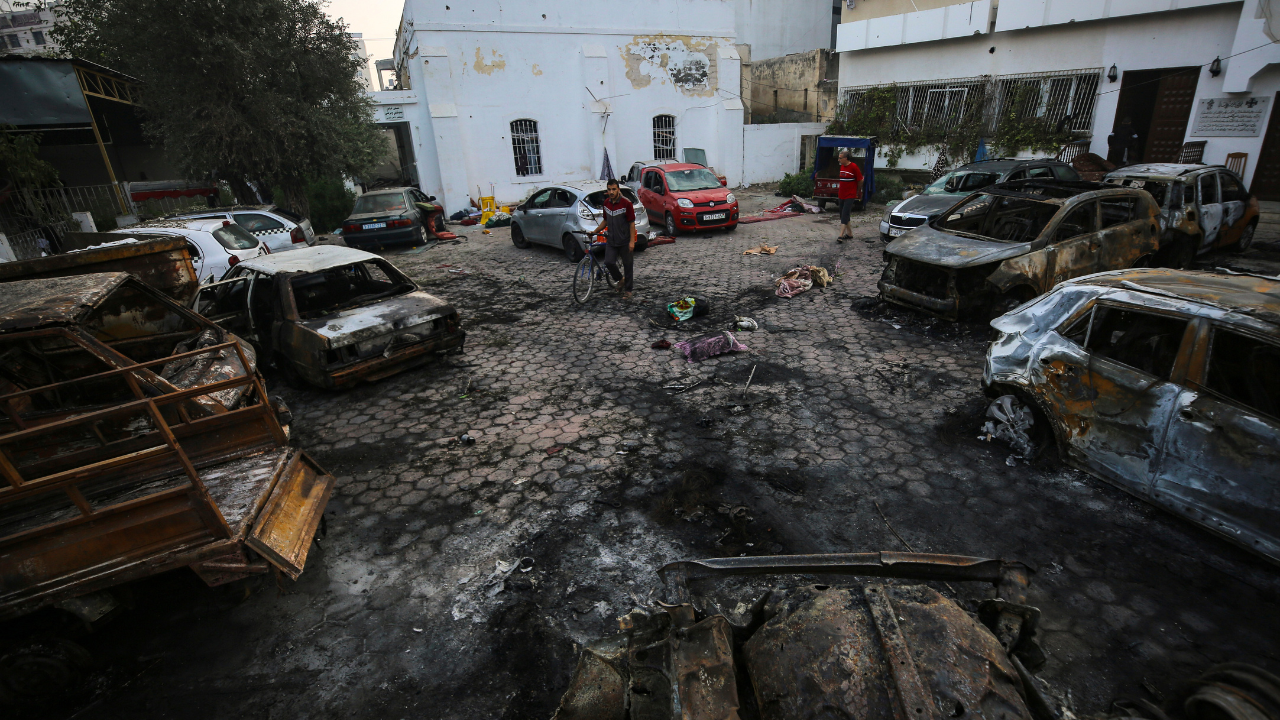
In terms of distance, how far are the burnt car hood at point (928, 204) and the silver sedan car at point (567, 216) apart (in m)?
5.18

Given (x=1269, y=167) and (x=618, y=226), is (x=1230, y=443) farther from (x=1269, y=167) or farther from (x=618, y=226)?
(x=1269, y=167)

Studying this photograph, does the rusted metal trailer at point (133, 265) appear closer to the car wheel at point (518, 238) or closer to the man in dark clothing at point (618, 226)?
the man in dark clothing at point (618, 226)

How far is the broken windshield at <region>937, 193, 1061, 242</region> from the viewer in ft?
24.2

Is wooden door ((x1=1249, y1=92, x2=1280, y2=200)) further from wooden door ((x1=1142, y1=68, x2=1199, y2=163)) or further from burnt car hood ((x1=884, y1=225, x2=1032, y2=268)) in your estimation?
burnt car hood ((x1=884, y1=225, x2=1032, y2=268))

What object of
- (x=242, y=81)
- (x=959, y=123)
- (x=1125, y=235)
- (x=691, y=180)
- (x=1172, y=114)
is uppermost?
(x=242, y=81)

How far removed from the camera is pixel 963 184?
37.9 ft

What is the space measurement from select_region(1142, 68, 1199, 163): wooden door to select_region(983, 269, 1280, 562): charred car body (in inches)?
581

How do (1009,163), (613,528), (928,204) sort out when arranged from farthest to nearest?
1. (1009,163)
2. (928,204)
3. (613,528)

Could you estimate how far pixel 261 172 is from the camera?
1366 centimetres

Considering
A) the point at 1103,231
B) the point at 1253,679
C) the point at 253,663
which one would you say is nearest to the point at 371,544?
the point at 253,663

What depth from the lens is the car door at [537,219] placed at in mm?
12758

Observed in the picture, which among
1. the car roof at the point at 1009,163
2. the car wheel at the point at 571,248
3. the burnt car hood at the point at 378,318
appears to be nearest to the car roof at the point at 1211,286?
the burnt car hood at the point at 378,318

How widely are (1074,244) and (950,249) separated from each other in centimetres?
126

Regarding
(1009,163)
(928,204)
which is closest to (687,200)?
(928,204)
